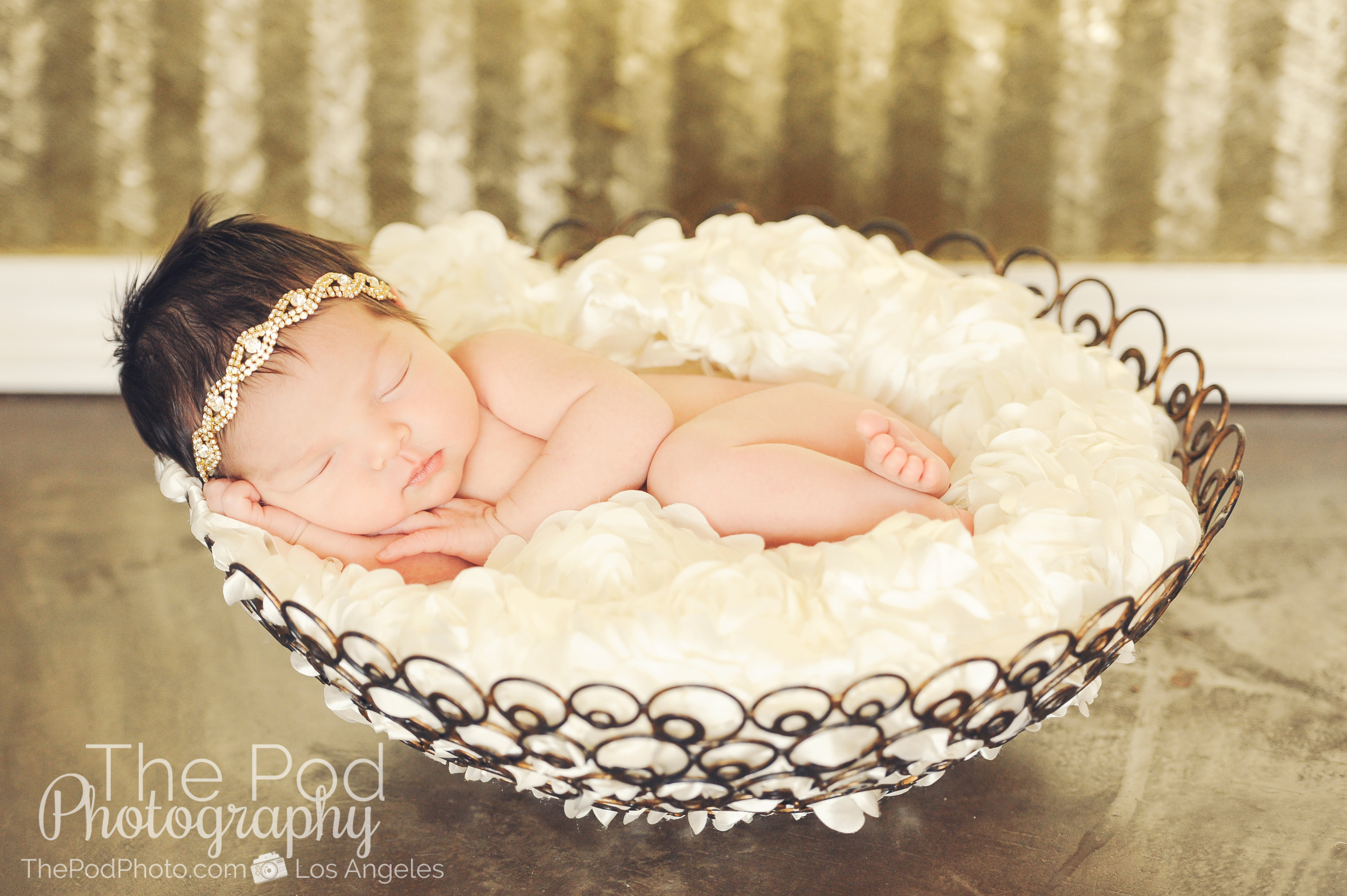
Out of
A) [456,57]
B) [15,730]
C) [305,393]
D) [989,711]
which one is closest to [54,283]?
[456,57]

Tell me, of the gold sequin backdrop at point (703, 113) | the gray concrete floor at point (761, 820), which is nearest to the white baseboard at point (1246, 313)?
the gold sequin backdrop at point (703, 113)

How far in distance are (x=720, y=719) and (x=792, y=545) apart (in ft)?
0.67

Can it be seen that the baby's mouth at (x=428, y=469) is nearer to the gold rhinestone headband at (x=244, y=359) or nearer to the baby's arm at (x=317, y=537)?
the baby's arm at (x=317, y=537)

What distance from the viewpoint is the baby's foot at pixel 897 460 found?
891mm

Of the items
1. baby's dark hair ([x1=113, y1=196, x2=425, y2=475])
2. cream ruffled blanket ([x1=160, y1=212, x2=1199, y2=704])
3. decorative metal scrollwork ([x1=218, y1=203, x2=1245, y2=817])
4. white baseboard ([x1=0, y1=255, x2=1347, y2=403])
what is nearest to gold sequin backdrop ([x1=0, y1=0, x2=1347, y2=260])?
white baseboard ([x1=0, y1=255, x2=1347, y2=403])

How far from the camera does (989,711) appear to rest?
76 cm

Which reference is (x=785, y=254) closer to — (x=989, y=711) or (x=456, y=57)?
(x=989, y=711)

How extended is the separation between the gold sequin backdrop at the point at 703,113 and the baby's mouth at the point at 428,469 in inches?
36.6

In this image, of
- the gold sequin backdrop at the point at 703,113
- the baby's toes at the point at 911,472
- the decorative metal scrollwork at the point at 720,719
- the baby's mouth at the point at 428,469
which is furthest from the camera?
the gold sequin backdrop at the point at 703,113

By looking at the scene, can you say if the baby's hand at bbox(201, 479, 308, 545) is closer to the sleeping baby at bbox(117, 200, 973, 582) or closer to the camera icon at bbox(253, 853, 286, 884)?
the sleeping baby at bbox(117, 200, 973, 582)

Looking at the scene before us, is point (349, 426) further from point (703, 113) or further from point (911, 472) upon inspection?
point (703, 113)

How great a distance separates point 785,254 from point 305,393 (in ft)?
1.87

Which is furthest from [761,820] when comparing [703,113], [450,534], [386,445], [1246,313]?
[1246,313]

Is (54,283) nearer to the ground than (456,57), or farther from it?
nearer to the ground
